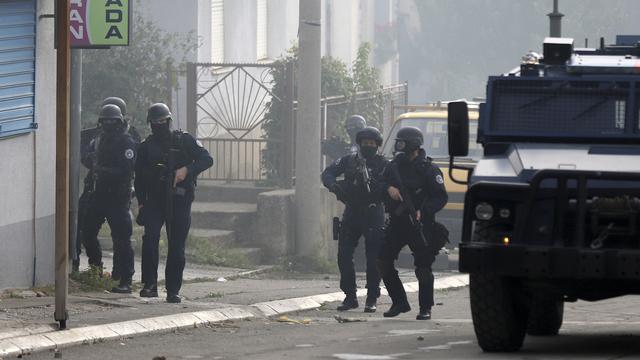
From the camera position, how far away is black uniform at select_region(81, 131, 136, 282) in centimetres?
1547

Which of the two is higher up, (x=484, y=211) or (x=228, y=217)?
(x=484, y=211)

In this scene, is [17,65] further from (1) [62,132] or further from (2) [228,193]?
(2) [228,193]

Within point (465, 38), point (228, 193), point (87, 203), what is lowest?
point (228, 193)

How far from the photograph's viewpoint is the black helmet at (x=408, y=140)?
1388 centimetres

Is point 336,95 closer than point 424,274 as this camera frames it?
No

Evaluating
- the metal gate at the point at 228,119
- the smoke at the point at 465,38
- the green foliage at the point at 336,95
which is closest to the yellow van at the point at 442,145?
the green foliage at the point at 336,95

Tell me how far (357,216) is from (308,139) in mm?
5013

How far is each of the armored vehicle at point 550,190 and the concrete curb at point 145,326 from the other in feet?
8.92

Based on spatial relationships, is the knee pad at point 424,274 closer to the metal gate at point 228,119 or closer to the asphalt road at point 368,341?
the asphalt road at point 368,341

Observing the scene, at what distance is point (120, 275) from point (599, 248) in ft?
21.4

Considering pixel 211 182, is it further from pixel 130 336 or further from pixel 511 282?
pixel 511 282

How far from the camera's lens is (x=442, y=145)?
22328 mm

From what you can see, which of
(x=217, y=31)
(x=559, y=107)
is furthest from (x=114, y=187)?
(x=217, y=31)

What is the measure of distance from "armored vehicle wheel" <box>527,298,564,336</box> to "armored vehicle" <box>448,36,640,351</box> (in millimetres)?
21
